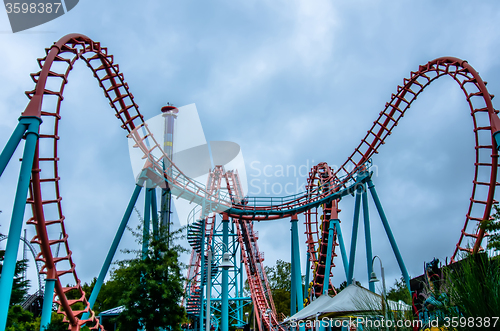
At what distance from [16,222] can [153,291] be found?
416 cm

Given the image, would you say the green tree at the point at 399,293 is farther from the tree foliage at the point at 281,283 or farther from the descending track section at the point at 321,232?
the tree foliage at the point at 281,283

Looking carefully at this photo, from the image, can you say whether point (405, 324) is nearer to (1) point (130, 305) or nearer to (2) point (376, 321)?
(2) point (376, 321)

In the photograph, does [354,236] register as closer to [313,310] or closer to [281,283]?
[313,310]

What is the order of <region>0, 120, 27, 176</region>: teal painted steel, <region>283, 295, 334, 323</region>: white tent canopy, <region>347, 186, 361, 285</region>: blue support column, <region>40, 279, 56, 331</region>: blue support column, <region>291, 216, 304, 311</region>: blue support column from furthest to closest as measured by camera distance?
<region>291, 216, 304, 311</region>: blue support column < <region>347, 186, 361, 285</region>: blue support column < <region>40, 279, 56, 331</region>: blue support column < <region>283, 295, 334, 323</region>: white tent canopy < <region>0, 120, 27, 176</region>: teal painted steel

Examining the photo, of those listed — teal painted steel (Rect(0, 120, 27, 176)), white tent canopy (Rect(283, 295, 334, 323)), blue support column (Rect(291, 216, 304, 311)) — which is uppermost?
teal painted steel (Rect(0, 120, 27, 176))

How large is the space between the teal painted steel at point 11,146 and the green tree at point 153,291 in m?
4.45

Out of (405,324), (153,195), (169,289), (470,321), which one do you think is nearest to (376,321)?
(405,324)

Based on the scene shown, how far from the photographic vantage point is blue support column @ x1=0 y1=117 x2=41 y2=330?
7.10 metres

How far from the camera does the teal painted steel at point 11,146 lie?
25.2 ft

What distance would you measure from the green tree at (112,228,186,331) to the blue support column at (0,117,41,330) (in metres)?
3.59

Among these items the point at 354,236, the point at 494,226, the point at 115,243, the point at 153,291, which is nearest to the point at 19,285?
the point at 115,243

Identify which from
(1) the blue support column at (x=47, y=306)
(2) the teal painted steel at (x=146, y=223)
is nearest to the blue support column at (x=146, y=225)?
(2) the teal painted steel at (x=146, y=223)

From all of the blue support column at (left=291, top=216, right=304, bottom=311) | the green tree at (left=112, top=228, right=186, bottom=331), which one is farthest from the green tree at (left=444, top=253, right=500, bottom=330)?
the blue support column at (left=291, top=216, right=304, bottom=311)

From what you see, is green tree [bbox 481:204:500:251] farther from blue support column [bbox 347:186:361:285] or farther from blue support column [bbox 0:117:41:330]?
blue support column [bbox 0:117:41:330]
